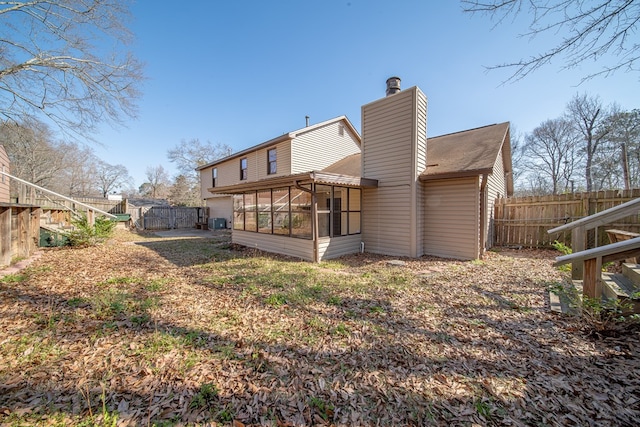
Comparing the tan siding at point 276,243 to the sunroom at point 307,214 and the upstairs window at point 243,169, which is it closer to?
the sunroom at point 307,214

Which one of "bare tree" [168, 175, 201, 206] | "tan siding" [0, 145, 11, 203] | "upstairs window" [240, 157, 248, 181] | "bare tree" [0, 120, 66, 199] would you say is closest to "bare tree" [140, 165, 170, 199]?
"bare tree" [168, 175, 201, 206]

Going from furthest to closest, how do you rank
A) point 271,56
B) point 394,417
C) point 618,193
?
point 271,56
point 618,193
point 394,417

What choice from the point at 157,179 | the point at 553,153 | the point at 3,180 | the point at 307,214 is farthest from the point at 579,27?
the point at 157,179

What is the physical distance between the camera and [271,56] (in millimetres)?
11406

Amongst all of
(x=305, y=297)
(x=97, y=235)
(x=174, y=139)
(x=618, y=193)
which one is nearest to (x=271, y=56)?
(x=97, y=235)

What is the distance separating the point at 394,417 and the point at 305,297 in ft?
9.02

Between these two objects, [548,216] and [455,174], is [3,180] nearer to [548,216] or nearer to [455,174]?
[455,174]

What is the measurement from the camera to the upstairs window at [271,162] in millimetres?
13570

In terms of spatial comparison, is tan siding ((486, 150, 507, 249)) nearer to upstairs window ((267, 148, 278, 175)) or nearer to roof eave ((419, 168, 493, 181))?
roof eave ((419, 168, 493, 181))

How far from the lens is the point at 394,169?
8.59 metres

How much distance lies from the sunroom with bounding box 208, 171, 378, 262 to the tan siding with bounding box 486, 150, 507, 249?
4831 millimetres

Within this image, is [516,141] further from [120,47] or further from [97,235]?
[97,235]

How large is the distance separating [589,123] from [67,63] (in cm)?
3215

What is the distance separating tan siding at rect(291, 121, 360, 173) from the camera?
12592mm
